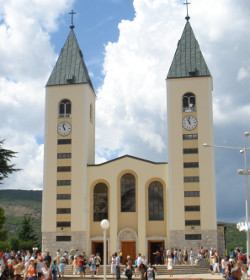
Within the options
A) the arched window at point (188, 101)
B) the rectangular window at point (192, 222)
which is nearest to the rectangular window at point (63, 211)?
the rectangular window at point (192, 222)

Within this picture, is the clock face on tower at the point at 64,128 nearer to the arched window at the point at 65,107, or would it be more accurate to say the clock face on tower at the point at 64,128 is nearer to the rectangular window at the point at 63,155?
the arched window at the point at 65,107

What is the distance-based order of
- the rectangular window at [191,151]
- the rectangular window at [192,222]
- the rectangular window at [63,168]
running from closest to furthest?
the rectangular window at [192,222], the rectangular window at [191,151], the rectangular window at [63,168]

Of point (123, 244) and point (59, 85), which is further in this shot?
point (59, 85)

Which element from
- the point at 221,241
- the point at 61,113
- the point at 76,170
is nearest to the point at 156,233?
the point at 221,241

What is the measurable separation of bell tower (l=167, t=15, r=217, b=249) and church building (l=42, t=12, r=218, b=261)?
3.6 inches

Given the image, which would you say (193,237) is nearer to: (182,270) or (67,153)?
(182,270)

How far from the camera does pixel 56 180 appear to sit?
46688 mm

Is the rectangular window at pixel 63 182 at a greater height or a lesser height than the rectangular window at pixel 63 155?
lesser

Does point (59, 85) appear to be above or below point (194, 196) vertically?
above

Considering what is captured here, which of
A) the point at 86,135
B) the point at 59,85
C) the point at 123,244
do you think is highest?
the point at 59,85

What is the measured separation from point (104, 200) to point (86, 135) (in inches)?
265

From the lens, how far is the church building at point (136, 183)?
44.2 meters

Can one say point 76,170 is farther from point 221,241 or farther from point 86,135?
point 221,241

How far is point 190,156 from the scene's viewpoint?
45125mm
